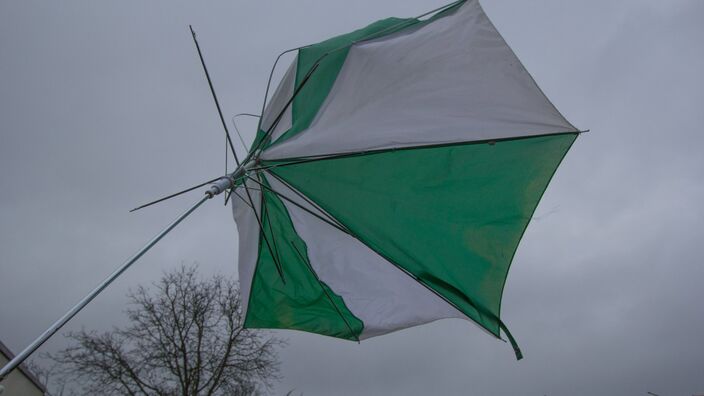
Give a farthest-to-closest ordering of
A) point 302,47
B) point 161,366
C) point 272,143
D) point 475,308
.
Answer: point 161,366 → point 302,47 → point 272,143 → point 475,308

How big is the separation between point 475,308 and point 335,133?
68.4 inches

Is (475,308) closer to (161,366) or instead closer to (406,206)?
(406,206)

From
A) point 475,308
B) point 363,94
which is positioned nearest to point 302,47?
point 363,94

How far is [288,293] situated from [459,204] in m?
1.83

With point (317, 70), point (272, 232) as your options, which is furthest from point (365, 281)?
point (317, 70)

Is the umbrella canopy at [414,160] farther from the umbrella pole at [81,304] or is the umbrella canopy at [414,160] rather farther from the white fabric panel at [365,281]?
the umbrella pole at [81,304]

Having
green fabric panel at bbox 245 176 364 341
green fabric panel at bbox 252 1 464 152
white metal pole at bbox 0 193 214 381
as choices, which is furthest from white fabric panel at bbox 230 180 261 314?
white metal pole at bbox 0 193 214 381

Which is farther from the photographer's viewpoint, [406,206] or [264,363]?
[264,363]

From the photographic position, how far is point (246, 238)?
4500 mm

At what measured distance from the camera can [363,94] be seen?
3627mm

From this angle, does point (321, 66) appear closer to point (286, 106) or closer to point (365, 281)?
point (286, 106)

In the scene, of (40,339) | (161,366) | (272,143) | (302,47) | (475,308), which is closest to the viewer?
(40,339)

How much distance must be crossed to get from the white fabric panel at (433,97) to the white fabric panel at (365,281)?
2.72 feet

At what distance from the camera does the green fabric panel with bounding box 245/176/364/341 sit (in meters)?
4.11
